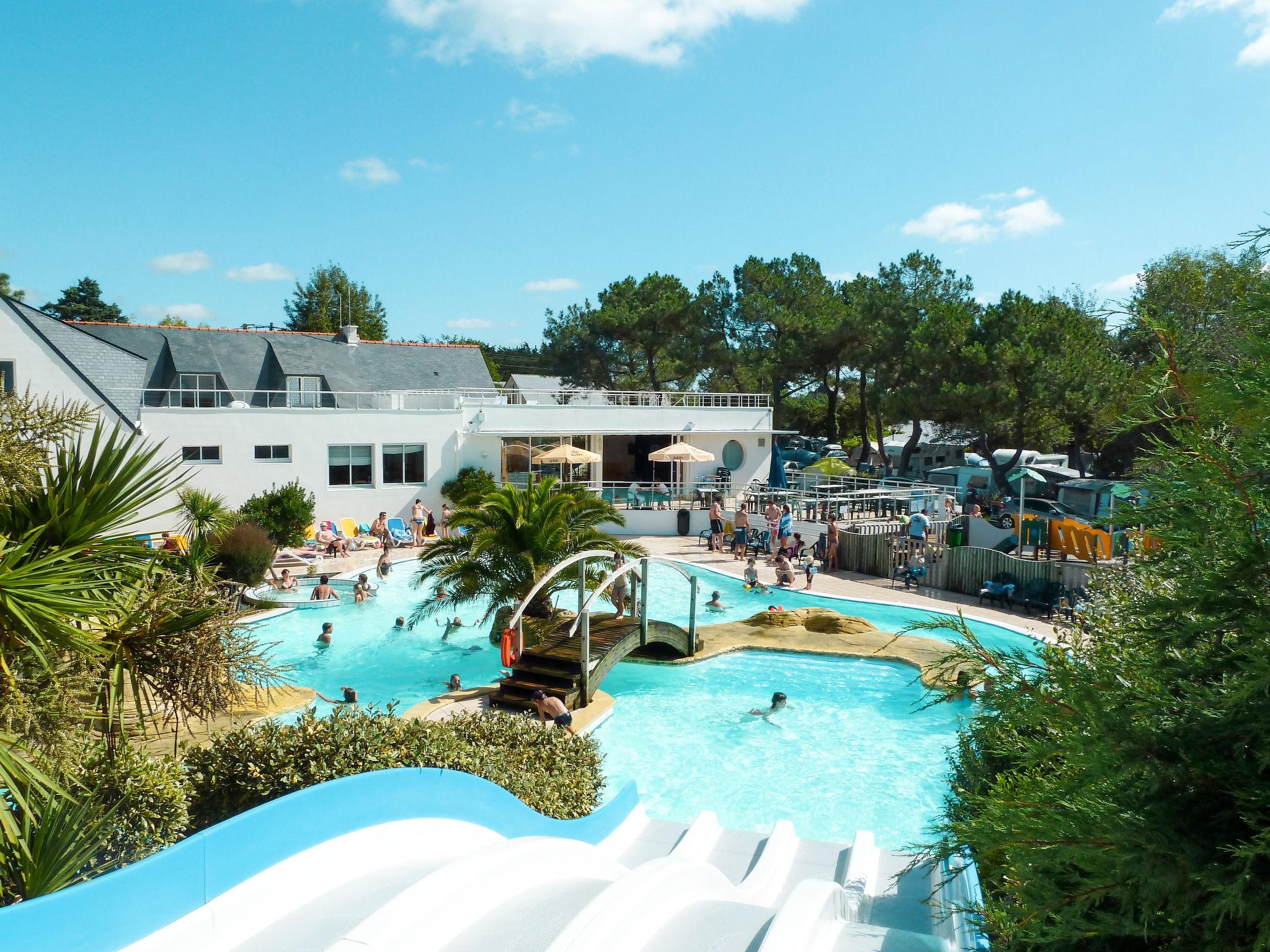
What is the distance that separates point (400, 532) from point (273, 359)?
9793 mm

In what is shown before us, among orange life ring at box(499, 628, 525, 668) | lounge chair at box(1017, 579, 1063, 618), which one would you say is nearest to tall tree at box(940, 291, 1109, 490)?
lounge chair at box(1017, 579, 1063, 618)

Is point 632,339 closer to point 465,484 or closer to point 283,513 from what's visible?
point 465,484

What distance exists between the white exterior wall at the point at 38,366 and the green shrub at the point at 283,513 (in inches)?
172

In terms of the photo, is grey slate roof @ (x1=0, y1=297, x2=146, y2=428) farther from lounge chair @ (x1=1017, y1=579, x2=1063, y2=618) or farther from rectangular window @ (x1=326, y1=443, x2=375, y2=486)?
lounge chair @ (x1=1017, y1=579, x2=1063, y2=618)

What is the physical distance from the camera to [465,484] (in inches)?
1120

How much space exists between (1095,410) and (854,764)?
2522 cm

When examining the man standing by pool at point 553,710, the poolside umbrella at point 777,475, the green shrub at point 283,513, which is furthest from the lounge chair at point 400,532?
the man standing by pool at point 553,710

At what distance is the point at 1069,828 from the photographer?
2408mm

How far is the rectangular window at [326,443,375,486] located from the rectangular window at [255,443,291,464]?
118 cm

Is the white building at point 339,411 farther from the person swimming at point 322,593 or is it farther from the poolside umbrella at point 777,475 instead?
the person swimming at point 322,593

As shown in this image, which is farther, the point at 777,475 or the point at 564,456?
the point at 777,475

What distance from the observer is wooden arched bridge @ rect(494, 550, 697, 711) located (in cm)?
1330

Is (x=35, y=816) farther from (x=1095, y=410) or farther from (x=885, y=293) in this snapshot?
(x=885, y=293)

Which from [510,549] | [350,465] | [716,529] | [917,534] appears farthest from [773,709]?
[350,465]
